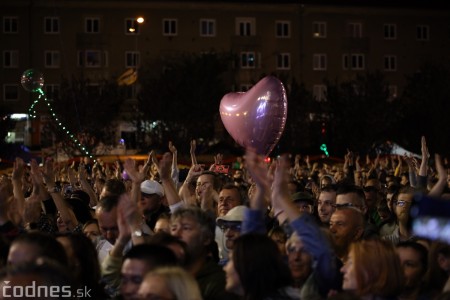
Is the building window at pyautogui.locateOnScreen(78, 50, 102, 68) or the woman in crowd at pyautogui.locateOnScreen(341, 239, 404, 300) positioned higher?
the building window at pyautogui.locateOnScreen(78, 50, 102, 68)

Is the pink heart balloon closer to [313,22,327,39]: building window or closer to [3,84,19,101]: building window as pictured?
[3,84,19,101]: building window

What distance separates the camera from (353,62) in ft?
212

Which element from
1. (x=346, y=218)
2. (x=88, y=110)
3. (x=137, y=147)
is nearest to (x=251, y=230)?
(x=346, y=218)

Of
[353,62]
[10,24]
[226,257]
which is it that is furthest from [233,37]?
[226,257]

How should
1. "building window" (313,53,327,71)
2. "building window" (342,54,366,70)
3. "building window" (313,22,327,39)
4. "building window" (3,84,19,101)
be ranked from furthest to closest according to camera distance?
"building window" (342,54,366,70) < "building window" (313,53,327,71) < "building window" (313,22,327,39) < "building window" (3,84,19,101)

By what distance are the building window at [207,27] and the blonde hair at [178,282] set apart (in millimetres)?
58311

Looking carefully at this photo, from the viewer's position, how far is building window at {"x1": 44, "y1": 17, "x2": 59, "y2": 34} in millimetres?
60344

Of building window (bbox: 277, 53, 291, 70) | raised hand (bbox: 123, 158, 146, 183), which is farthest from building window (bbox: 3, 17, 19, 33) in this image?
raised hand (bbox: 123, 158, 146, 183)

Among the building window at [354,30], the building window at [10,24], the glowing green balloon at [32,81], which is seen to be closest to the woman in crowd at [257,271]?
the glowing green balloon at [32,81]

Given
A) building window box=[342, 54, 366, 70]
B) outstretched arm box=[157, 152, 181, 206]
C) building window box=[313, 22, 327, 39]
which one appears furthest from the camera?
building window box=[342, 54, 366, 70]

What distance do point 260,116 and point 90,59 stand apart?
50672 millimetres

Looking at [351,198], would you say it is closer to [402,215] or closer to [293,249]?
[402,215]

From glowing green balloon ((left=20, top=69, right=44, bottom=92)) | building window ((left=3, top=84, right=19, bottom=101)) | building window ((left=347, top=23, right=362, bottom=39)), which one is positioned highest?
building window ((left=347, top=23, right=362, bottom=39))

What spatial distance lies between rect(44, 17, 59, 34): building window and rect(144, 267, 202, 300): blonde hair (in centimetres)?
5784
